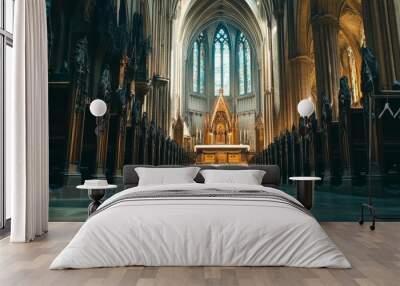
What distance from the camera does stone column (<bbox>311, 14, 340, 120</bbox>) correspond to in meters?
7.32

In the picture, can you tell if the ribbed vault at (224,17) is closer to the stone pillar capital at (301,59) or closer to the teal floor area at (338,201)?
the stone pillar capital at (301,59)

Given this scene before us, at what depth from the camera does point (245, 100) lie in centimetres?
925

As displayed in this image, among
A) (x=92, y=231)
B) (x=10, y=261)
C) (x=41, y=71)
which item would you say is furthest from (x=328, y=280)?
(x=41, y=71)

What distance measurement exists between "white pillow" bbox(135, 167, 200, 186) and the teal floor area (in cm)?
130

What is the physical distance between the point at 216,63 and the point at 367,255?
8.02 meters

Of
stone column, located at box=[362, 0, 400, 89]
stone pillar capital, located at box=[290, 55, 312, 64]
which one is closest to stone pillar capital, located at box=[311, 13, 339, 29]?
stone pillar capital, located at box=[290, 55, 312, 64]

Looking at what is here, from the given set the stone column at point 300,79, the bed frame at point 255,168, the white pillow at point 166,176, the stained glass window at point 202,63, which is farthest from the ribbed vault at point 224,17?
the white pillow at point 166,176

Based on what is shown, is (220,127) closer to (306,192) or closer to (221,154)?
(221,154)

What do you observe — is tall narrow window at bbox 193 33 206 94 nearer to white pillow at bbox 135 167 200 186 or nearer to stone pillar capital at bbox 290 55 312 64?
stone pillar capital at bbox 290 55 312 64

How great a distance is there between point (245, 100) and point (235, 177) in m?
4.57

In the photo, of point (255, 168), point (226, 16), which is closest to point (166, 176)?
point (255, 168)

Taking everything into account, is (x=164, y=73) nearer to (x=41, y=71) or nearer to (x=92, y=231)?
(x=41, y=71)

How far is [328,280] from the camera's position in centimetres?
259

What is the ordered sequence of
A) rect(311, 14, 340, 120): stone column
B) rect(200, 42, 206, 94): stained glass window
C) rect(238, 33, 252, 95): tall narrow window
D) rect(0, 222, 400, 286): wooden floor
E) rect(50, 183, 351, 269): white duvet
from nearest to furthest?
1. rect(0, 222, 400, 286): wooden floor
2. rect(50, 183, 351, 269): white duvet
3. rect(311, 14, 340, 120): stone column
4. rect(200, 42, 206, 94): stained glass window
5. rect(238, 33, 252, 95): tall narrow window
